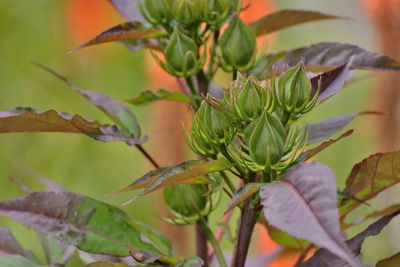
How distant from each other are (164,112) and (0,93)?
2.06ft

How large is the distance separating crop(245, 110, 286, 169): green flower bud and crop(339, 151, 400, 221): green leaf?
0.31 ft

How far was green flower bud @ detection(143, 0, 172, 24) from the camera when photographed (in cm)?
51

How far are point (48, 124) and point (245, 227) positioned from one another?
0.18 meters

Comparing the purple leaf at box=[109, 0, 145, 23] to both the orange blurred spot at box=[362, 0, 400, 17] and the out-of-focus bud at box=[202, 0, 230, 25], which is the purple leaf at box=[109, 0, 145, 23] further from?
the orange blurred spot at box=[362, 0, 400, 17]

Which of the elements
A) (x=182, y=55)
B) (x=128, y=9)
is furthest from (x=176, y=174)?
(x=128, y=9)

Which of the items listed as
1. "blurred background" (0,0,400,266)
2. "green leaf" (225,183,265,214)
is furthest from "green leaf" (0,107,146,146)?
"blurred background" (0,0,400,266)

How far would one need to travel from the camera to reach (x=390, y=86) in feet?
3.64

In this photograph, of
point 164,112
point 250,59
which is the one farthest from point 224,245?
point 250,59

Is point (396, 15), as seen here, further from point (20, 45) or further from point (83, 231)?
point (20, 45)

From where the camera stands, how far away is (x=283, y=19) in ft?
1.85

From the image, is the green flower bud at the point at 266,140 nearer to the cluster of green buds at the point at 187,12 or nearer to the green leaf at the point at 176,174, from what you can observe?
the green leaf at the point at 176,174

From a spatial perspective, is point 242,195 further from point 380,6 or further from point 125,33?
point 380,6

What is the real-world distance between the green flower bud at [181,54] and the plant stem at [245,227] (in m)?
0.12

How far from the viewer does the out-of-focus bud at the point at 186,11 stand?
50 cm
